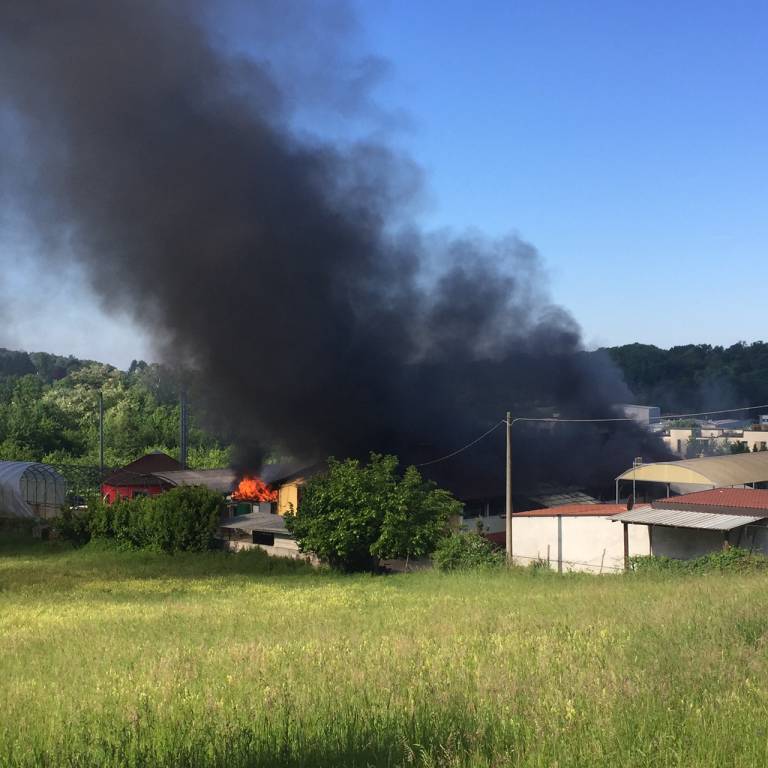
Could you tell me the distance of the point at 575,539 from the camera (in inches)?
1011

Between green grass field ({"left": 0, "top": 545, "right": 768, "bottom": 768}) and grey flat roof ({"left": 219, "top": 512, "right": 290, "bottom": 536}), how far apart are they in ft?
53.0

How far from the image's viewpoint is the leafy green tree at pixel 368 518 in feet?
86.6

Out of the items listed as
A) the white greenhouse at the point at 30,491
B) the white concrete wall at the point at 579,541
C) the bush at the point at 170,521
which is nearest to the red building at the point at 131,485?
the white greenhouse at the point at 30,491

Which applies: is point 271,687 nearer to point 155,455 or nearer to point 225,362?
point 225,362

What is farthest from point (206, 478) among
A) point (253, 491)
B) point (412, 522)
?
point (412, 522)

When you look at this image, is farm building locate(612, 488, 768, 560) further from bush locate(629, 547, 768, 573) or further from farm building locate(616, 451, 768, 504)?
farm building locate(616, 451, 768, 504)

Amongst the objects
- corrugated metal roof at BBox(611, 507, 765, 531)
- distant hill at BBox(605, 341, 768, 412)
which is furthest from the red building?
distant hill at BBox(605, 341, 768, 412)

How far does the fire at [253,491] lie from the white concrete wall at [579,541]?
15447mm

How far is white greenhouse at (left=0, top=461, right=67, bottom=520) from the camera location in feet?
139

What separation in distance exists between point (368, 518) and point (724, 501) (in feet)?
36.3

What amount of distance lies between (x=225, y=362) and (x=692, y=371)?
81.1m

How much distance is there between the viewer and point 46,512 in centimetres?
4347

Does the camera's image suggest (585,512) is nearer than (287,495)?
Yes

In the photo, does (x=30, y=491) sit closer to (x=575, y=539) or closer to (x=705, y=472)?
(x=575, y=539)
